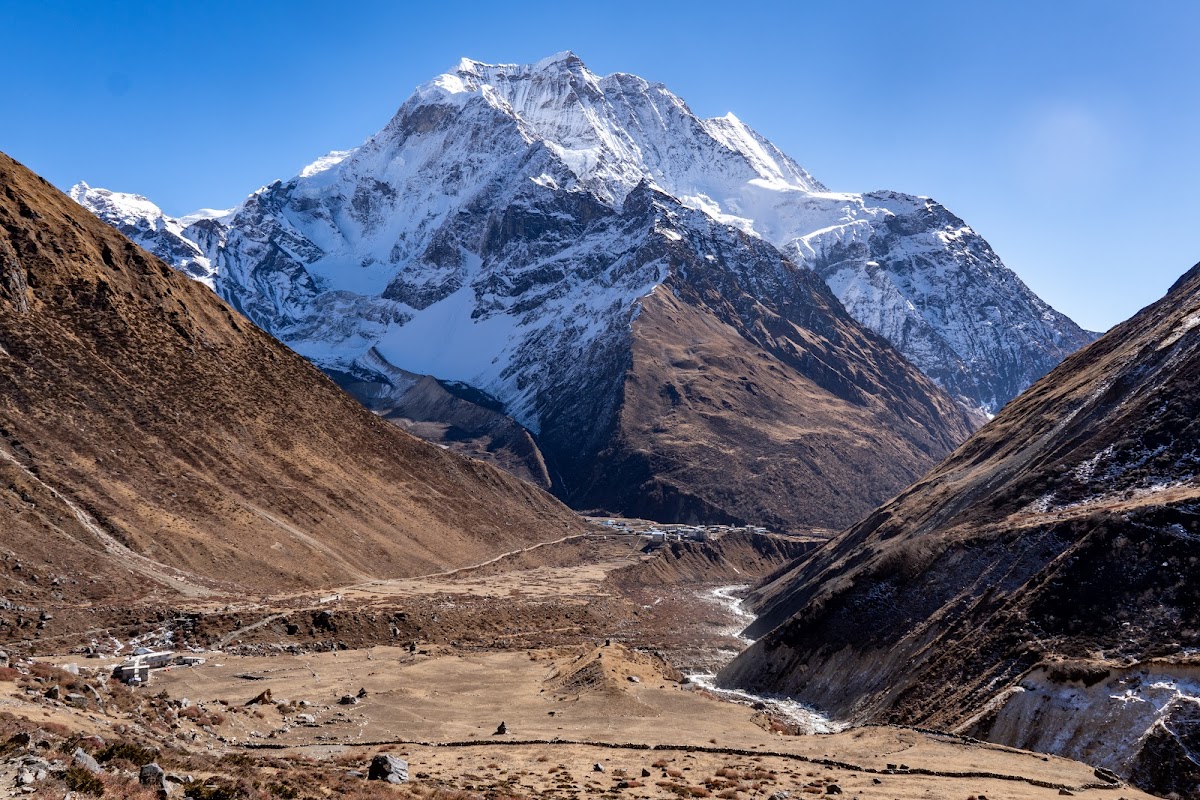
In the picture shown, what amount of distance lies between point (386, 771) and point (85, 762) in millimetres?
10549

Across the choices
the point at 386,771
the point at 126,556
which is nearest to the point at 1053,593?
the point at 386,771

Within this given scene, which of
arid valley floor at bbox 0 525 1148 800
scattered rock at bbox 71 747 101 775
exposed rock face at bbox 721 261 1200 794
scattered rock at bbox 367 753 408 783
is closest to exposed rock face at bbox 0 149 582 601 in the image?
arid valley floor at bbox 0 525 1148 800

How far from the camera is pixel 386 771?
109ft

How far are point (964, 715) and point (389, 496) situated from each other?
92.5 meters

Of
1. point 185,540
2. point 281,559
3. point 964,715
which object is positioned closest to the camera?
point 964,715

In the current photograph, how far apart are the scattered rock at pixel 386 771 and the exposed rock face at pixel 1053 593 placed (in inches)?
1162

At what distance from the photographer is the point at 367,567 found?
113938 millimetres

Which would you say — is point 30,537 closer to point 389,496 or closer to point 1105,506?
point 389,496

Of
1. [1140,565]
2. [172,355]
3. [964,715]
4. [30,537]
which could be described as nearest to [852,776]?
[964,715]

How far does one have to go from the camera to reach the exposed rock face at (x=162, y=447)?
274 ft

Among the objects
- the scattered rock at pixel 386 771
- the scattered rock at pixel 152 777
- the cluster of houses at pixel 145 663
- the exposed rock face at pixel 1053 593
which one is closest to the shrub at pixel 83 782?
the scattered rock at pixel 152 777

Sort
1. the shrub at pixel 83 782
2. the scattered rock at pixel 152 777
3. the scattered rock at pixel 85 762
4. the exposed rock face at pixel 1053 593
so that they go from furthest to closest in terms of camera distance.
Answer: the exposed rock face at pixel 1053 593, the scattered rock at pixel 152 777, the scattered rock at pixel 85 762, the shrub at pixel 83 782

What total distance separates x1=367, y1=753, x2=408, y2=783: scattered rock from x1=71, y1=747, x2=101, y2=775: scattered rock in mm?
9595

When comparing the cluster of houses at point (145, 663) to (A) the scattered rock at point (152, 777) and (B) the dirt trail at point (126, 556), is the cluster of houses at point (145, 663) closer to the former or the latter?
(B) the dirt trail at point (126, 556)
